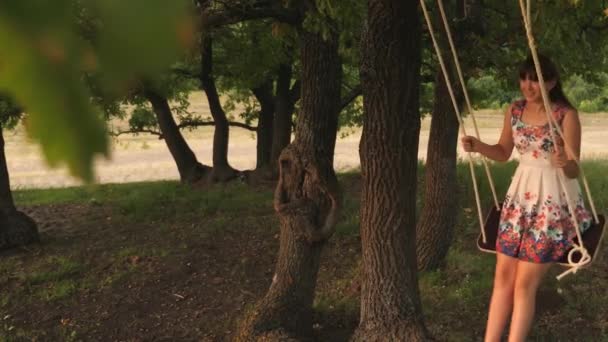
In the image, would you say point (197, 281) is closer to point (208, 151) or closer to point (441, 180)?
point (441, 180)

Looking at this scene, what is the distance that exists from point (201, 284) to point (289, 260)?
132 cm

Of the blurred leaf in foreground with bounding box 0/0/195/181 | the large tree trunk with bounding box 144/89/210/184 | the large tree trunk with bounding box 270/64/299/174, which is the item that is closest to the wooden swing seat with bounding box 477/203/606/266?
the blurred leaf in foreground with bounding box 0/0/195/181

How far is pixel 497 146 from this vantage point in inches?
136

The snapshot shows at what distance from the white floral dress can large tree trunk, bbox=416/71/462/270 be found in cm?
225

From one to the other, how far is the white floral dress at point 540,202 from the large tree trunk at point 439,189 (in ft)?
7.38

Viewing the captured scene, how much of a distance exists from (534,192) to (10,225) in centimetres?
530

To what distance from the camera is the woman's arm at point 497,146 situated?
3.30 meters

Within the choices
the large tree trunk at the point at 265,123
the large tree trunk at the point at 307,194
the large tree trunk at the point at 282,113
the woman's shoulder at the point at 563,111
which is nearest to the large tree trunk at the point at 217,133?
the large tree trunk at the point at 265,123

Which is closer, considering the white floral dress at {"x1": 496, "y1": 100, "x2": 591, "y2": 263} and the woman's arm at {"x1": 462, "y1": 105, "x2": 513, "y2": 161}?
the white floral dress at {"x1": 496, "y1": 100, "x2": 591, "y2": 263}

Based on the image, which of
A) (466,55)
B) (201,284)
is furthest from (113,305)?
(466,55)

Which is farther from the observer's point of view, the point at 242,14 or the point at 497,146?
the point at 242,14

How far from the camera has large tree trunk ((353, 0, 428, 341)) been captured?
3.73 metres

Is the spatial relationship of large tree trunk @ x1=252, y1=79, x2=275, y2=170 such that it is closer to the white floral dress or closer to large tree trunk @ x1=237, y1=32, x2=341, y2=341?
large tree trunk @ x1=237, y1=32, x2=341, y2=341

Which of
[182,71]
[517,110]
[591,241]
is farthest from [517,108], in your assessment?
[182,71]
